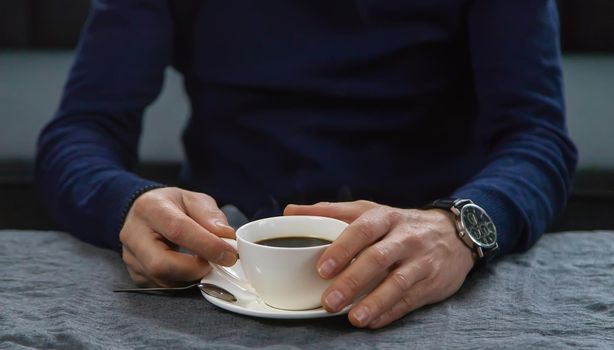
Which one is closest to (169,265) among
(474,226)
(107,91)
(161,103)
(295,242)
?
(295,242)

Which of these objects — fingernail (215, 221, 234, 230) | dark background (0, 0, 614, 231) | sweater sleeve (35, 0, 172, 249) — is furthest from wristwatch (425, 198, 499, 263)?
dark background (0, 0, 614, 231)

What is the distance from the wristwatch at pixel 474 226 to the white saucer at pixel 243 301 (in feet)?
0.59

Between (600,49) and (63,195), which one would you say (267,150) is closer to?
(63,195)

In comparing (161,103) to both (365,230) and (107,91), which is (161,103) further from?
(365,230)

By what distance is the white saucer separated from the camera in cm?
68

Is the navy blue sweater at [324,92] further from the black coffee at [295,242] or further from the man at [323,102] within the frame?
the black coffee at [295,242]

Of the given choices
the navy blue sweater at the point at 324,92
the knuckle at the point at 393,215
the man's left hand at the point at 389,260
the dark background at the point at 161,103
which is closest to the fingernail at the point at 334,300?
the man's left hand at the point at 389,260

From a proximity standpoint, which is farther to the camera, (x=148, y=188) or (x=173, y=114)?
(x=173, y=114)

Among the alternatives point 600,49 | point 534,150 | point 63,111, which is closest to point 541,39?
point 534,150

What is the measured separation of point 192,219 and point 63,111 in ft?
1.35

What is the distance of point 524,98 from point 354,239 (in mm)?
422

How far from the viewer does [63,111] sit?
3.65 ft

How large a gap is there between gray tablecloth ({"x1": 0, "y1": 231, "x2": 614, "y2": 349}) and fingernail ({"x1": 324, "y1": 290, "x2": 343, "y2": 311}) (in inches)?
1.0

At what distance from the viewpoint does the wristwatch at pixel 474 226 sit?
0.81m
